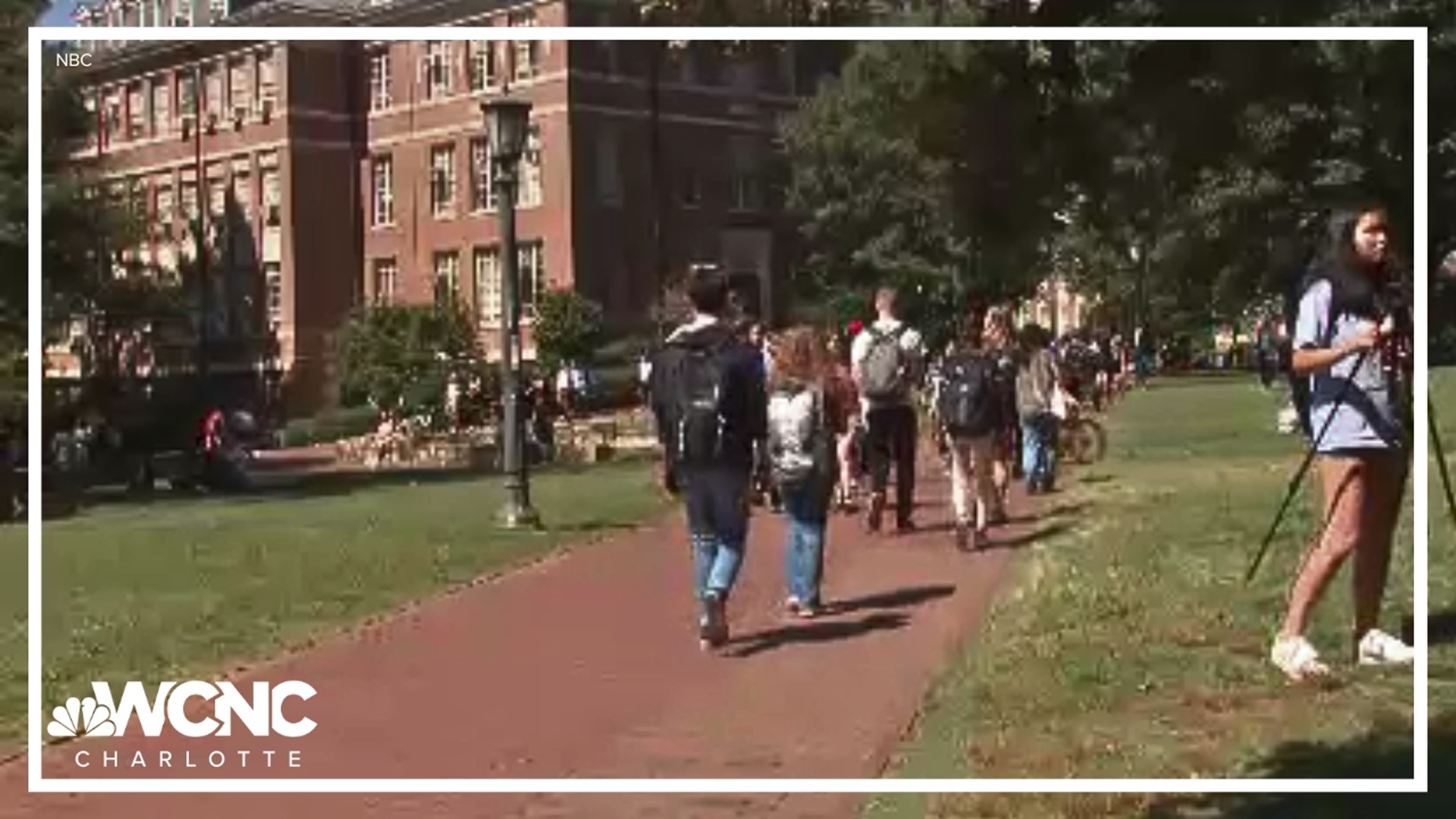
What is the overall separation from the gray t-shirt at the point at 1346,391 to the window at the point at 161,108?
2955 millimetres

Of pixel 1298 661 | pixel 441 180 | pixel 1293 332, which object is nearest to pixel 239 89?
pixel 441 180

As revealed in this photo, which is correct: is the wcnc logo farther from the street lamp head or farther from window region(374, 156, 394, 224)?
the street lamp head

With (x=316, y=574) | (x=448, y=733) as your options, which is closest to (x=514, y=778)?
(x=448, y=733)

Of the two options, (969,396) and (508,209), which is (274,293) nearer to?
(508,209)

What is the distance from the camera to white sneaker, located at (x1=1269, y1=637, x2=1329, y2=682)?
6.07 meters

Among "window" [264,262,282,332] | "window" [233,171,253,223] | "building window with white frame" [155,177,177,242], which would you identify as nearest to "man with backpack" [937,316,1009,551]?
"window" [264,262,282,332]

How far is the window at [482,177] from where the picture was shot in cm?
553

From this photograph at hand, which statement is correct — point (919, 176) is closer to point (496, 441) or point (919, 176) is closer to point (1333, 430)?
point (1333, 430)

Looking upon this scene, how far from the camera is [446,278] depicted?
227 inches

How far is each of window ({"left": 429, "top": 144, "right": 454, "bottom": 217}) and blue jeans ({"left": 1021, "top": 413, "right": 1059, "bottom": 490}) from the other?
82.3 inches

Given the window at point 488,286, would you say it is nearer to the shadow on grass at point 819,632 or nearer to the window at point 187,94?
the window at point 187,94

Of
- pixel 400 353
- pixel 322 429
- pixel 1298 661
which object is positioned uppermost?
pixel 400 353

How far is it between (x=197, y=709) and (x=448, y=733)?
0.61m

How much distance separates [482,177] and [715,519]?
3.56 feet
